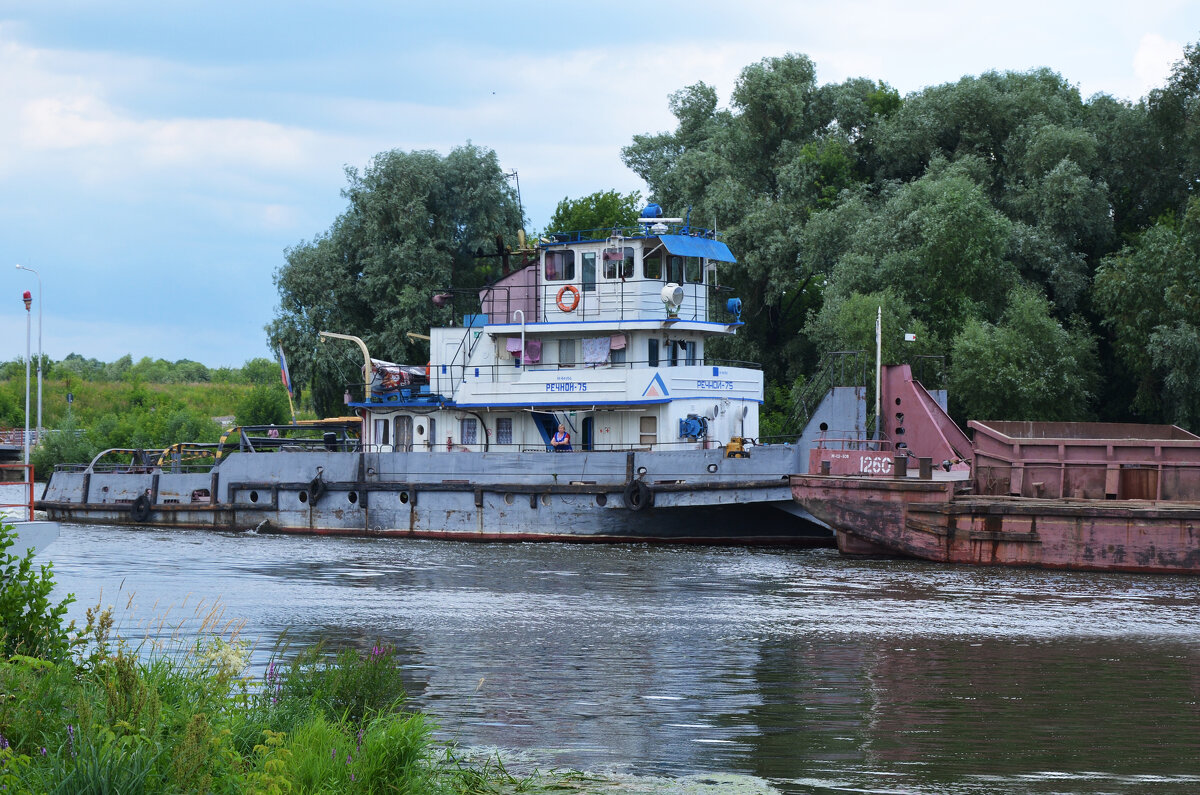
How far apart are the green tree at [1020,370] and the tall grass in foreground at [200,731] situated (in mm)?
26836

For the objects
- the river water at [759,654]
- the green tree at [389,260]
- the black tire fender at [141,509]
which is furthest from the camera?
the green tree at [389,260]

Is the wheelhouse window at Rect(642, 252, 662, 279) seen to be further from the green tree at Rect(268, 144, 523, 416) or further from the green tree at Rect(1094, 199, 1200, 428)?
the green tree at Rect(268, 144, 523, 416)

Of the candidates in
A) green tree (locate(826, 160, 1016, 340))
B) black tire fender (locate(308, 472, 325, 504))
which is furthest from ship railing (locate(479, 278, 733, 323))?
green tree (locate(826, 160, 1016, 340))

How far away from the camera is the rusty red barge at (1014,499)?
73.4 feet

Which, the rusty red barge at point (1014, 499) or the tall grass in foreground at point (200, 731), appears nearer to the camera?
the tall grass in foreground at point (200, 731)

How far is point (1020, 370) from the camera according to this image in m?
33.6

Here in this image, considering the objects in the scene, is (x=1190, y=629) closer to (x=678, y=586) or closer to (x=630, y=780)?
(x=678, y=586)

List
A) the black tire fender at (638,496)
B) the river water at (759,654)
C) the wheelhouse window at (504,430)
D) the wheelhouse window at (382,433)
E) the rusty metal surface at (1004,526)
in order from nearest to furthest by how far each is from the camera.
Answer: the river water at (759,654), the rusty metal surface at (1004,526), the black tire fender at (638,496), the wheelhouse window at (504,430), the wheelhouse window at (382,433)

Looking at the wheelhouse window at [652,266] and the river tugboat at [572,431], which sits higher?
the wheelhouse window at [652,266]

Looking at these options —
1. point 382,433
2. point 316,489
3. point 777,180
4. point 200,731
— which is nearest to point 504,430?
point 382,433

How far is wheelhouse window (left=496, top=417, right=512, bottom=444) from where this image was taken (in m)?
31.1

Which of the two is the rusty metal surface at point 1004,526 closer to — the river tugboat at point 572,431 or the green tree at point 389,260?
the river tugboat at point 572,431

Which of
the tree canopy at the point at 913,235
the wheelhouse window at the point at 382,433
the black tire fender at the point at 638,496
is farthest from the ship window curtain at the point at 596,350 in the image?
the tree canopy at the point at 913,235

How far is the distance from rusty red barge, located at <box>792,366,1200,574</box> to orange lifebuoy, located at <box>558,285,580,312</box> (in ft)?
23.3
